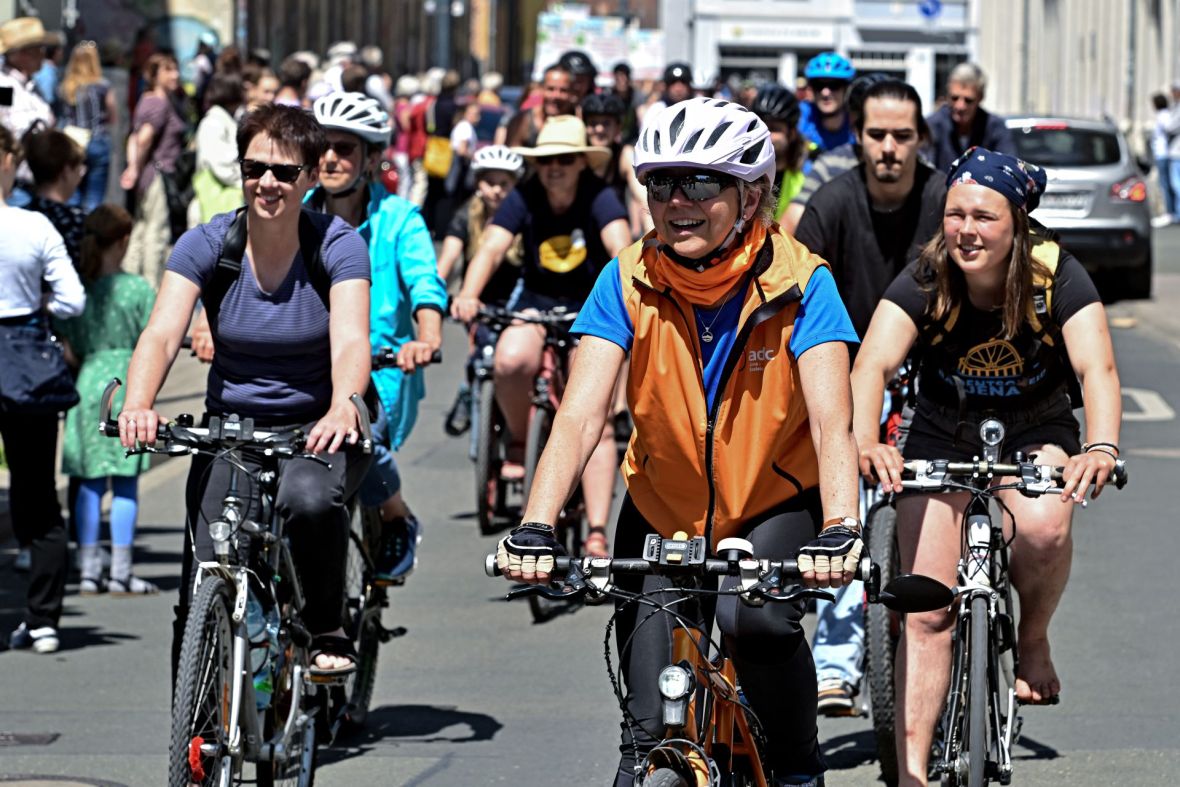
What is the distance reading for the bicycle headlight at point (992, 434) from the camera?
17.8ft

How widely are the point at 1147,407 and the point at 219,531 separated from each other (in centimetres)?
1010

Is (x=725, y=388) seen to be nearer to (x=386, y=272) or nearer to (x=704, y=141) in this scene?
(x=704, y=141)

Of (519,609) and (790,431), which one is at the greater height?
(790,431)

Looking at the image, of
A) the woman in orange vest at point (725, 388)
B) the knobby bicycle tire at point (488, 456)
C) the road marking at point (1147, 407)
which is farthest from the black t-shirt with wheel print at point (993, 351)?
the road marking at point (1147, 407)

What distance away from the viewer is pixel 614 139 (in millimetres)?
12711

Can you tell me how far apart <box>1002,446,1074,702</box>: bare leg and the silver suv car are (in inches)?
637

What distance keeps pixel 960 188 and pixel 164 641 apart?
4.07 metres

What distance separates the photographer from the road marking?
45.9 ft

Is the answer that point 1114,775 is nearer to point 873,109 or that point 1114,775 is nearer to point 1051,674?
point 1051,674

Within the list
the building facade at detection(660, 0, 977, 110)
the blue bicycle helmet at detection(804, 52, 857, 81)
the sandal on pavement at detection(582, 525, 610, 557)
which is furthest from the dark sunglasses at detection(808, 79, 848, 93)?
the building facade at detection(660, 0, 977, 110)

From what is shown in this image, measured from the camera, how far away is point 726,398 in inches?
180

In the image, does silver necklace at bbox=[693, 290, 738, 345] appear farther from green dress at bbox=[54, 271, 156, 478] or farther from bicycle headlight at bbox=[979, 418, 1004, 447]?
green dress at bbox=[54, 271, 156, 478]

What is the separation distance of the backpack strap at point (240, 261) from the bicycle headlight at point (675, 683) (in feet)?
A: 6.86

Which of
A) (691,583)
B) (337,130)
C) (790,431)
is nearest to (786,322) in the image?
(790,431)
